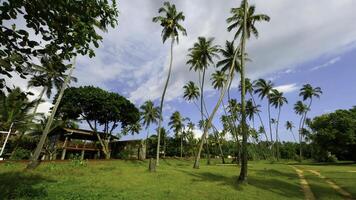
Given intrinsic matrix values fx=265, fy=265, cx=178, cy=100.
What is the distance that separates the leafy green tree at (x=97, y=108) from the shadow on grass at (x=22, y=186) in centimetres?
2508

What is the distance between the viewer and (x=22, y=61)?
3814 mm

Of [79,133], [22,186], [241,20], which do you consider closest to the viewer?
[22,186]

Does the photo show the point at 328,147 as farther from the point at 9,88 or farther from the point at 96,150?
the point at 9,88

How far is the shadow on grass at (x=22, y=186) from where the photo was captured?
480 inches

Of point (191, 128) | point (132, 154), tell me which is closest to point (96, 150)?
point (132, 154)

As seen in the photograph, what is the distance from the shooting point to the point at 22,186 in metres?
14.1

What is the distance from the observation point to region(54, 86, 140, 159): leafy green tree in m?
43.2

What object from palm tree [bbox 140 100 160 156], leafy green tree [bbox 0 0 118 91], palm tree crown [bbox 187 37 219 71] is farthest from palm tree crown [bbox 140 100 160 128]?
leafy green tree [bbox 0 0 118 91]

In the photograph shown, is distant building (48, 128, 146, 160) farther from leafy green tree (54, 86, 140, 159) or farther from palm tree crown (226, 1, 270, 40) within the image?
palm tree crown (226, 1, 270, 40)

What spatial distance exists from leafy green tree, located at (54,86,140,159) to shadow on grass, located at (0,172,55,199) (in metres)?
25.1

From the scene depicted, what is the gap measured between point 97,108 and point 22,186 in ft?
101

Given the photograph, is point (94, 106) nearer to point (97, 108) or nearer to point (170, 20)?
point (97, 108)

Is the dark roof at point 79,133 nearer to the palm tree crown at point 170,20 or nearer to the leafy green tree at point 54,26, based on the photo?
the palm tree crown at point 170,20

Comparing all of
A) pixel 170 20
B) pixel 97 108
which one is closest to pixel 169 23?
pixel 170 20
